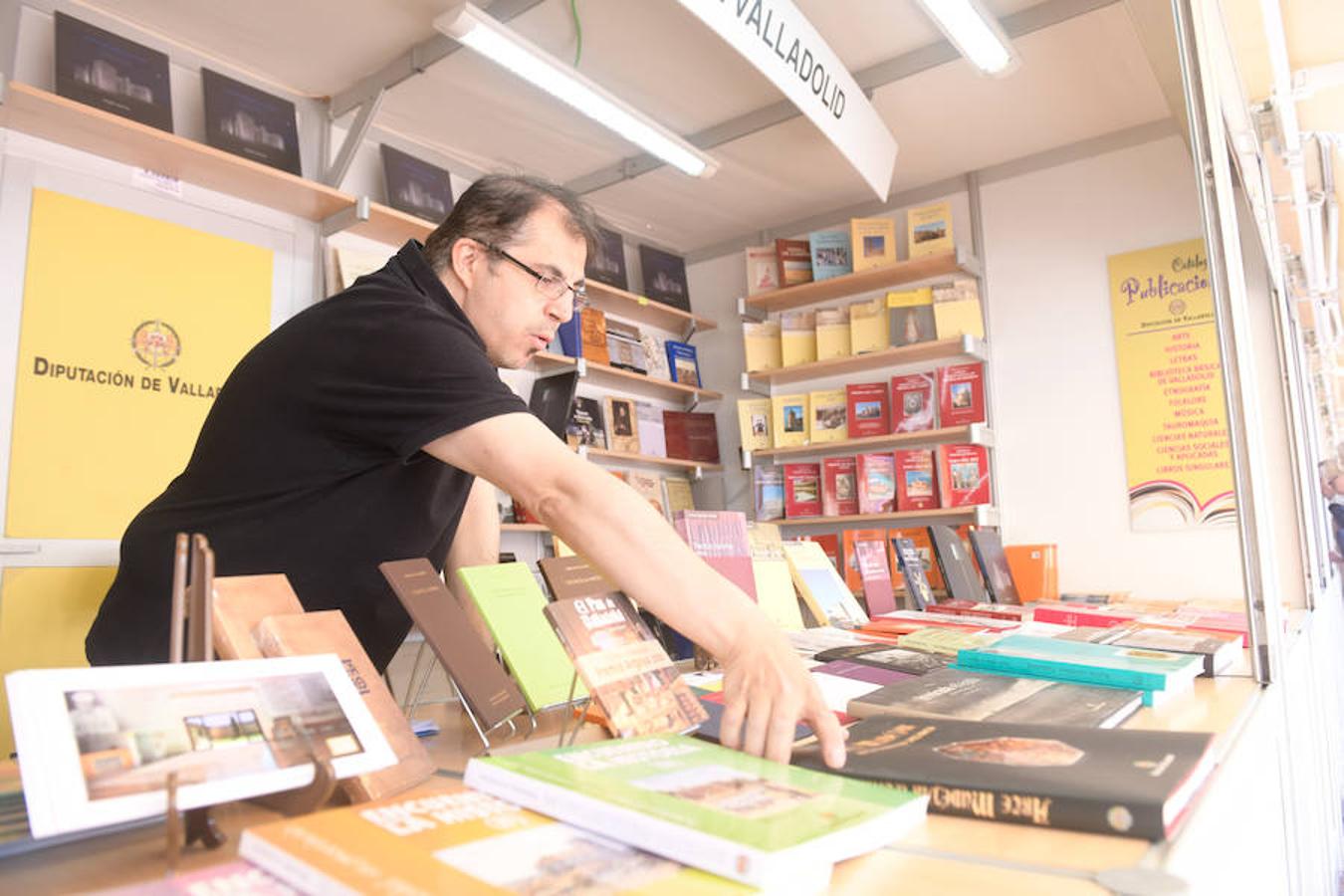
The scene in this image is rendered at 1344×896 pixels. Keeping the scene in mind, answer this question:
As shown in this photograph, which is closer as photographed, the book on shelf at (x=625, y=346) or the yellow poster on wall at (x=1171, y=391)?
the yellow poster on wall at (x=1171, y=391)

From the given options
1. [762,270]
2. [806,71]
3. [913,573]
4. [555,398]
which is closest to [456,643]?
[913,573]

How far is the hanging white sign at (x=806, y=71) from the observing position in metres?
2.46

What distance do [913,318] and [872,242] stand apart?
48 centimetres

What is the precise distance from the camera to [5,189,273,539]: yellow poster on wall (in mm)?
2709

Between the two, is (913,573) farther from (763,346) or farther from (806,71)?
(763,346)

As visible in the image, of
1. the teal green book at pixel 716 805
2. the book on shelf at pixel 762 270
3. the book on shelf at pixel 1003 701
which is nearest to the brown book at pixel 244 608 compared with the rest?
the teal green book at pixel 716 805

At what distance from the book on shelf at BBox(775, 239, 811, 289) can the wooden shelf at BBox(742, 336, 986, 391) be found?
49cm

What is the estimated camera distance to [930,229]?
4371 mm

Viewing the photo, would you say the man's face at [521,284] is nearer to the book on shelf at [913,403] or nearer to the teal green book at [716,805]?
the teal green book at [716,805]

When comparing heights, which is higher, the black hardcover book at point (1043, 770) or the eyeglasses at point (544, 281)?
the eyeglasses at point (544, 281)

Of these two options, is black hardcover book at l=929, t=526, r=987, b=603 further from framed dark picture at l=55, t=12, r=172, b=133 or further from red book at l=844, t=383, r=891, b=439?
framed dark picture at l=55, t=12, r=172, b=133

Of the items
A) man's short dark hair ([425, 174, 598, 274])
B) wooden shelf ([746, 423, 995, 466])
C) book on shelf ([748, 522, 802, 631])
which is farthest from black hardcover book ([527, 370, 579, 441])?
man's short dark hair ([425, 174, 598, 274])

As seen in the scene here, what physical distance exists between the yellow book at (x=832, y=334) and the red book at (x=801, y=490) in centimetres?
61

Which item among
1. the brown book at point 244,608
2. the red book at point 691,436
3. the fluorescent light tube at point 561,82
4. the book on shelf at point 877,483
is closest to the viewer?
the brown book at point 244,608
